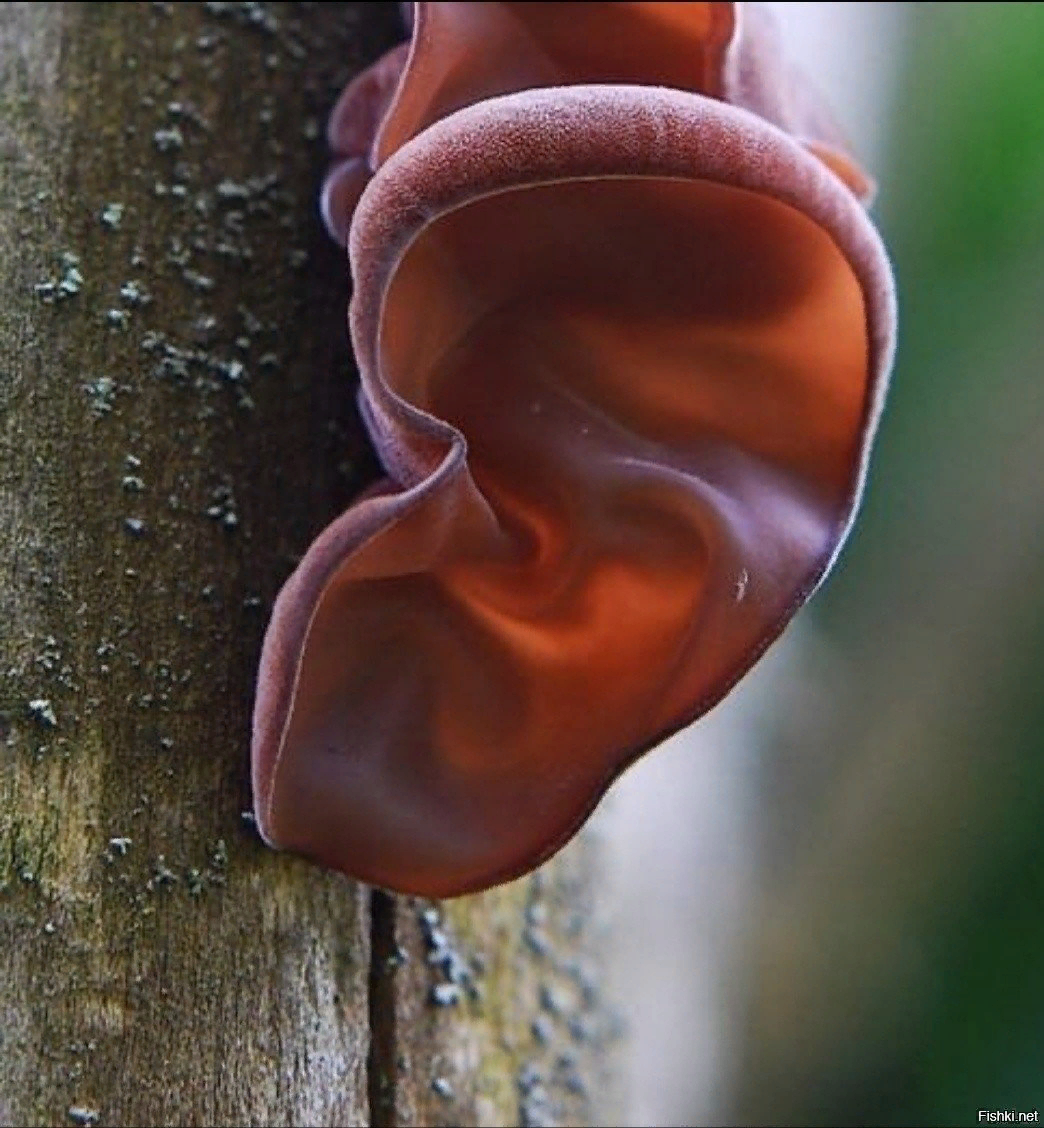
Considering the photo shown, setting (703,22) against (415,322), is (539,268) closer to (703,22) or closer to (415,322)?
(415,322)

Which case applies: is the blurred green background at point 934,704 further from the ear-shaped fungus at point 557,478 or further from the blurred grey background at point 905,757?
the ear-shaped fungus at point 557,478

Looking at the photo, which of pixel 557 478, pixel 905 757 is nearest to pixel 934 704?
pixel 905 757

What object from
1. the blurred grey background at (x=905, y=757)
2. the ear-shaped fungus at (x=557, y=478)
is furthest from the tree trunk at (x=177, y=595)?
the blurred grey background at (x=905, y=757)

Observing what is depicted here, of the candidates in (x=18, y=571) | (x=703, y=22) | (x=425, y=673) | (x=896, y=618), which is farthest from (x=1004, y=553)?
(x=18, y=571)

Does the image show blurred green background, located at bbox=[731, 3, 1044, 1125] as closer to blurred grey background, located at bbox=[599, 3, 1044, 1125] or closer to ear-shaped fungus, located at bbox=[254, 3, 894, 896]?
blurred grey background, located at bbox=[599, 3, 1044, 1125]

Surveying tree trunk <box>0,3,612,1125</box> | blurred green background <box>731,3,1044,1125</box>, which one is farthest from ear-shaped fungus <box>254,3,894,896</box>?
blurred green background <box>731,3,1044,1125</box>

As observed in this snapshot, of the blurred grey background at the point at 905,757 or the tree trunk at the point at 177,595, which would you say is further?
the blurred grey background at the point at 905,757
